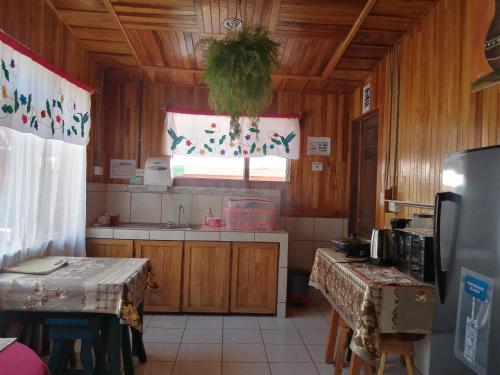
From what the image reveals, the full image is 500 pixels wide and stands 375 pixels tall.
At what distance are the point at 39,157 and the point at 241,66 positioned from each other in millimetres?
1625

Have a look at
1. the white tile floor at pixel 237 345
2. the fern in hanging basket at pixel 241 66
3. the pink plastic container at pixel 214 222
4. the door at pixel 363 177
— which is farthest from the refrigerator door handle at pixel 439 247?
the pink plastic container at pixel 214 222

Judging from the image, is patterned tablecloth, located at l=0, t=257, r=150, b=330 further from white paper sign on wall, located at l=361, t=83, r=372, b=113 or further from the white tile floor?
white paper sign on wall, located at l=361, t=83, r=372, b=113

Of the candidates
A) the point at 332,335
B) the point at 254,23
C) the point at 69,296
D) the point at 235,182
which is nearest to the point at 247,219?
the point at 235,182

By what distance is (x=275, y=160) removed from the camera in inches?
169

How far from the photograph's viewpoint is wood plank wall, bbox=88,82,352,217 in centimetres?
415

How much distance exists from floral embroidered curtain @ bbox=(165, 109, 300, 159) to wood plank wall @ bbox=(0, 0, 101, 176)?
94 cm

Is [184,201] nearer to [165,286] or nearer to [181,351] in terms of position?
[165,286]

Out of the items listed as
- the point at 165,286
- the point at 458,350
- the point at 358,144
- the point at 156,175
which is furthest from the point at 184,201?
the point at 458,350

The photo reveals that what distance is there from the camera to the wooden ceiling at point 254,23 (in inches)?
100.0

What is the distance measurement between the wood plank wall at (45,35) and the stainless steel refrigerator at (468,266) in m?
2.55

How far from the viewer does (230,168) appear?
427 centimetres

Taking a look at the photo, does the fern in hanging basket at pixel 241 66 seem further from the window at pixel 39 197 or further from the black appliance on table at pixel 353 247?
the window at pixel 39 197

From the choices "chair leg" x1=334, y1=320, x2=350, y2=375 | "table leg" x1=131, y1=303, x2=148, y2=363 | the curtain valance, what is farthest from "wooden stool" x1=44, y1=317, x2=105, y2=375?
"chair leg" x1=334, y1=320, x2=350, y2=375

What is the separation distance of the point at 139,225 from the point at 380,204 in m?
2.52
